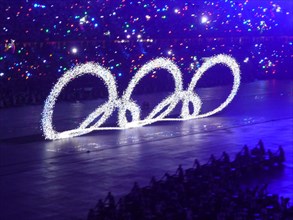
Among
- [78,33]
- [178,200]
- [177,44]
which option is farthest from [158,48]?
[178,200]

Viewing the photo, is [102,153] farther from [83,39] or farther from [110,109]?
[83,39]

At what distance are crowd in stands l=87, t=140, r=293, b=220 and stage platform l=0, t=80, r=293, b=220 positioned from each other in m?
1.94

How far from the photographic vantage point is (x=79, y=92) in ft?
137

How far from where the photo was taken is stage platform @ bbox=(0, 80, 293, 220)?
52.2 ft

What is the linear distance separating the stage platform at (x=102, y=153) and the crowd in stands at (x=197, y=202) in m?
1.94

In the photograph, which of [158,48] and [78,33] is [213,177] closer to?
[78,33]

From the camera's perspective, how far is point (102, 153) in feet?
71.8

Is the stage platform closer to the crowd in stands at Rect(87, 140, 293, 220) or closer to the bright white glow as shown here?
the crowd in stands at Rect(87, 140, 293, 220)

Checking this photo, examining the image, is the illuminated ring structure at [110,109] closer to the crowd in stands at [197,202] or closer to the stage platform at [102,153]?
the stage platform at [102,153]

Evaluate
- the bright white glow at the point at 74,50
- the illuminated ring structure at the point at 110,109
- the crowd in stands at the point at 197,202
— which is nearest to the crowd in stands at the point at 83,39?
the bright white glow at the point at 74,50

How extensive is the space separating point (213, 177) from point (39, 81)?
2862 cm

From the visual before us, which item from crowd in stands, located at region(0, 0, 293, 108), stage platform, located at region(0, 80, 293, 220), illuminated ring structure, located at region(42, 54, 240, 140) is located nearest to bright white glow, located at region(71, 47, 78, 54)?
crowd in stands, located at region(0, 0, 293, 108)

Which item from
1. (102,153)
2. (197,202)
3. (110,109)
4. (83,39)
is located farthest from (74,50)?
(197,202)

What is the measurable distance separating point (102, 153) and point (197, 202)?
9985mm
